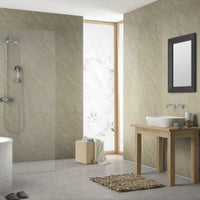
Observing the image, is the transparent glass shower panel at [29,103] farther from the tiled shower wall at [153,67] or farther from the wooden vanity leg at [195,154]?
the wooden vanity leg at [195,154]

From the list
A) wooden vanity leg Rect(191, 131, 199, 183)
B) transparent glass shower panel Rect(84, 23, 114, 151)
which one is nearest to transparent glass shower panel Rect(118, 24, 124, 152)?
transparent glass shower panel Rect(84, 23, 114, 151)

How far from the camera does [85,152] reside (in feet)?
20.0

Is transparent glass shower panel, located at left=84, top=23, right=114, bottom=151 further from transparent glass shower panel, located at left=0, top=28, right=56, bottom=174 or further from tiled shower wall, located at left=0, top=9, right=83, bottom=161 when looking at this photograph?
transparent glass shower panel, located at left=0, top=28, right=56, bottom=174

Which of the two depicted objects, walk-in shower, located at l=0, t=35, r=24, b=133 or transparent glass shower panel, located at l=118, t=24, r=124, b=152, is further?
transparent glass shower panel, located at l=118, t=24, r=124, b=152

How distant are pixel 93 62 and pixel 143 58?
1.32 meters

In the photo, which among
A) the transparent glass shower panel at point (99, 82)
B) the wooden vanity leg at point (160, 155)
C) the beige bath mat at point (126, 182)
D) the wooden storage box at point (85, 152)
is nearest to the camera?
the beige bath mat at point (126, 182)

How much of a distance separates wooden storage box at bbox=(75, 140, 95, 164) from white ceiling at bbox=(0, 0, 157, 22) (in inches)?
89.9

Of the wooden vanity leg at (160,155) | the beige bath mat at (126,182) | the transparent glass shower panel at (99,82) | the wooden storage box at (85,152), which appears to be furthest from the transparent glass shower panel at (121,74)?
the beige bath mat at (126,182)

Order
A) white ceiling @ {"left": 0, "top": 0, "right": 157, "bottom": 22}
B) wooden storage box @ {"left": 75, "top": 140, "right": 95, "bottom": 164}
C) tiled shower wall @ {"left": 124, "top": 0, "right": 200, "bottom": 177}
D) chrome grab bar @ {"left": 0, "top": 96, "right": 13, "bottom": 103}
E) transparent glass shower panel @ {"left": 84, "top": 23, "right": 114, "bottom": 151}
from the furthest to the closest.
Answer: transparent glass shower panel @ {"left": 84, "top": 23, "right": 114, "bottom": 151} < wooden storage box @ {"left": 75, "top": 140, "right": 95, "bottom": 164} < white ceiling @ {"left": 0, "top": 0, "right": 157, "bottom": 22} < chrome grab bar @ {"left": 0, "top": 96, "right": 13, "bottom": 103} < tiled shower wall @ {"left": 124, "top": 0, "right": 200, "bottom": 177}

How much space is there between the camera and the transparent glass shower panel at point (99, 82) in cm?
707

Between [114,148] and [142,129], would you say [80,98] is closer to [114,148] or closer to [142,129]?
[114,148]

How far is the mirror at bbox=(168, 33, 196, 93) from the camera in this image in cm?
493

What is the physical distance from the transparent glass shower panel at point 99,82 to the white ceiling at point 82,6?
0.54 meters

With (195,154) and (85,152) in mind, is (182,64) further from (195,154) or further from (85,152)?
(85,152)
